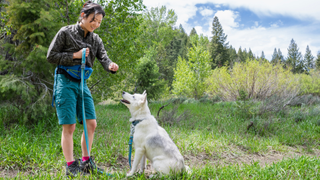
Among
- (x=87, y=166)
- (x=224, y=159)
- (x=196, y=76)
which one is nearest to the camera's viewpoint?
(x=87, y=166)

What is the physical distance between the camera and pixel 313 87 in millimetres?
18062

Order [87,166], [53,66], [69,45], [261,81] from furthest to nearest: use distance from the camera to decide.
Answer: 1. [261,81]
2. [53,66]
3. [87,166]
4. [69,45]

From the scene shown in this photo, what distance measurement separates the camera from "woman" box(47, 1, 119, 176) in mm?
2477

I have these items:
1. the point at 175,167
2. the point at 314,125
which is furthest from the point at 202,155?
the point at 314,125

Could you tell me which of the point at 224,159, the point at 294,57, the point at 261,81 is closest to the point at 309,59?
the point at 294,57

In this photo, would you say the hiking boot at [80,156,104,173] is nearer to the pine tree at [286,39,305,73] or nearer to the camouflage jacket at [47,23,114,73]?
the camouflage jacket at [47,23,114,73]

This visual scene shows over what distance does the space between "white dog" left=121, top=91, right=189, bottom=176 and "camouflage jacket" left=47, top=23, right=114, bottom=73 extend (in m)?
0.76

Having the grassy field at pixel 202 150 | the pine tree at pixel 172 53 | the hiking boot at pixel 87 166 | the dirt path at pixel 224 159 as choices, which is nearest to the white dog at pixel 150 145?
the grassy field at pixel 202 150

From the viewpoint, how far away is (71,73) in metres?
2.54

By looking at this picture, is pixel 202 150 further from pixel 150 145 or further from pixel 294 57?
pixel 294 57

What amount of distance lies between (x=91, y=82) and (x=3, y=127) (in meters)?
4.13

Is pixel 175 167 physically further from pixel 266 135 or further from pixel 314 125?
pixel 314 125

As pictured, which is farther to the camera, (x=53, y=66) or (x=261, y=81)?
(x=261, y=81)

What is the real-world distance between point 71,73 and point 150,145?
141 centimetres
